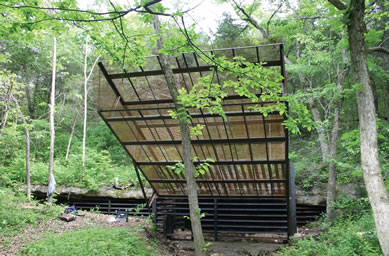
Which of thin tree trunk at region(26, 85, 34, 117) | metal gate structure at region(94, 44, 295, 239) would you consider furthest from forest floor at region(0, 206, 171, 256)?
thin tree trunk at region(26, 85, 34, 117)

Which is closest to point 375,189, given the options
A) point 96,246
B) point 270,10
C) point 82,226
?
point 96,246

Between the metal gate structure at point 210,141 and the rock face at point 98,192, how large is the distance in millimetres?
2568

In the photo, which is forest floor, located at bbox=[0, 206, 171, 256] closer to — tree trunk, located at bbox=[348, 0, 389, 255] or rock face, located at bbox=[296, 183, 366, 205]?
rock face, located at bbox=[296, 183, 366, 205]

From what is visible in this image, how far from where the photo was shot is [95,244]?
6270 millimetres

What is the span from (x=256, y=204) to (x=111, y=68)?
5744 millimetres

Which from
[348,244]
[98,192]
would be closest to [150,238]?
[98,192]

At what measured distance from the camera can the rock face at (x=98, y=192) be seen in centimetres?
1144

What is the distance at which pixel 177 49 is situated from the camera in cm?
491

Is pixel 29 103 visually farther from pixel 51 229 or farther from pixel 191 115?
pixel 191 115

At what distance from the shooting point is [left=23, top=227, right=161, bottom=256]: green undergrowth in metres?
5.76

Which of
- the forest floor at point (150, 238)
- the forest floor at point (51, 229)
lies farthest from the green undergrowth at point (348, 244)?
the forest floor at point (51, 229)

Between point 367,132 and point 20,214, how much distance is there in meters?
8.70

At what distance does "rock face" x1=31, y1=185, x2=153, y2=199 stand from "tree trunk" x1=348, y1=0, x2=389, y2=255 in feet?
29.4

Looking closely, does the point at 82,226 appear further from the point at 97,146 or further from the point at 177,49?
the point at 97,146
